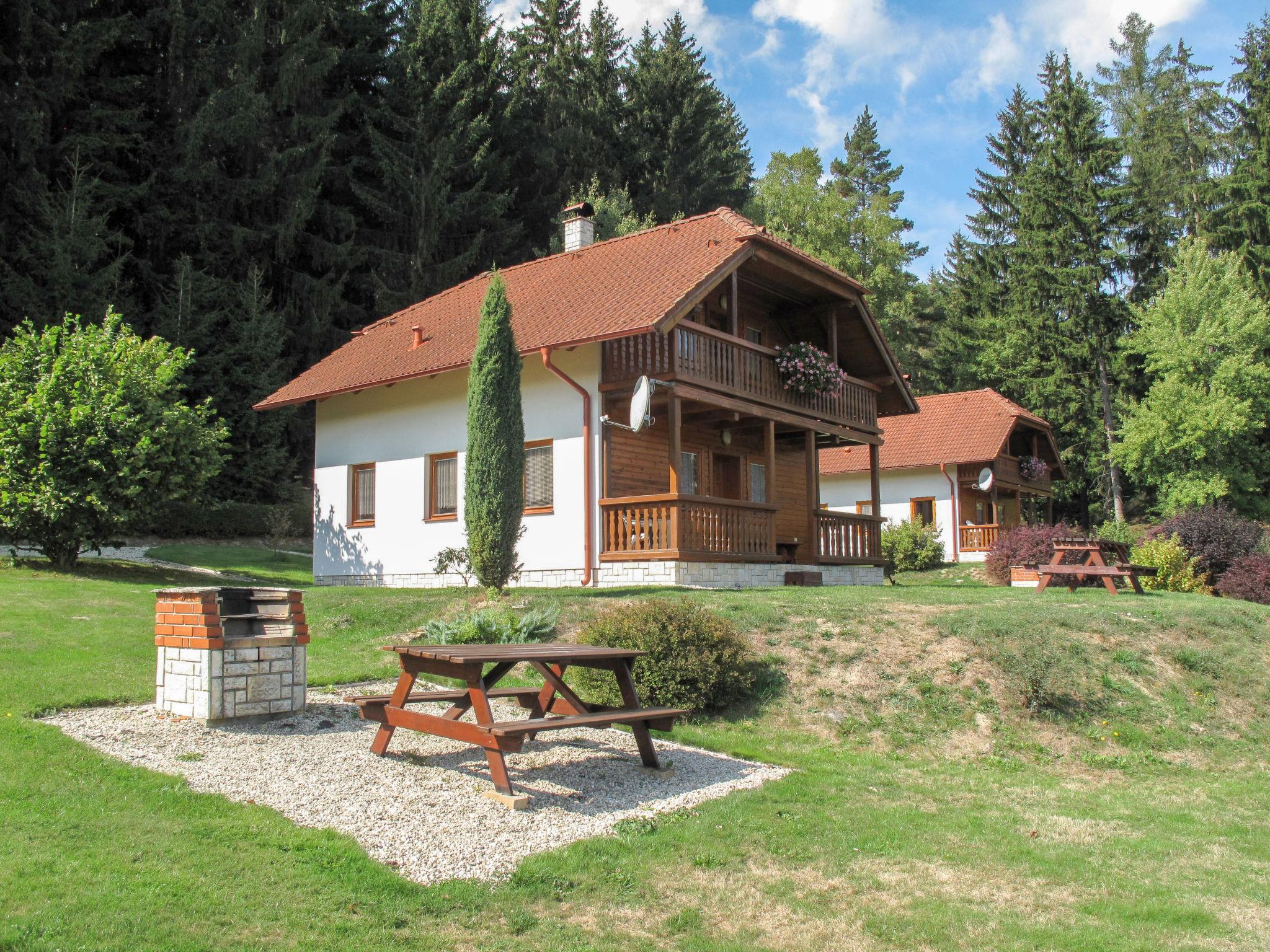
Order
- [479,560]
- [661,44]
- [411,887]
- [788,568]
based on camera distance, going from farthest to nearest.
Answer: [661,44], [788,568], [479,560], [411,887]

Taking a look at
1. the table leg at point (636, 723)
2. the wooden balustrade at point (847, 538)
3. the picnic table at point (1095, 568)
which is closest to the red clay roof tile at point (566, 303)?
the wooden balustrade at point (847, 538)

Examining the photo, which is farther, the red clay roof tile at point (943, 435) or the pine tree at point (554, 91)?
the pine tree at point (554, 91)

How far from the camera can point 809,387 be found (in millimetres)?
18750

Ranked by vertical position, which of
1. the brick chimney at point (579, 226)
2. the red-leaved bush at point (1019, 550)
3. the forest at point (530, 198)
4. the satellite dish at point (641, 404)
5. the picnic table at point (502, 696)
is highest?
the forest at point (530, 198)

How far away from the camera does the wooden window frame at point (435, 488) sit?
59.5ft

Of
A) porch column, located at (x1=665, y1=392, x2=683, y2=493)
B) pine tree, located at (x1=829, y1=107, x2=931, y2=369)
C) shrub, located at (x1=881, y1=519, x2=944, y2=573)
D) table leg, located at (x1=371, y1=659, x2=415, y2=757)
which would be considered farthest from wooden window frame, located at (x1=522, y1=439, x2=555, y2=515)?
pine tree, located at (x1=829, y1=107, x2=931, y2=369)

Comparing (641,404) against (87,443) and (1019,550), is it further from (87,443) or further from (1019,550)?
(1019,550)

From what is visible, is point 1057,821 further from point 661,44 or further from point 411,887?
point 661,44

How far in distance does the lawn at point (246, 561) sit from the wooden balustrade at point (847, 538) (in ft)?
32.2

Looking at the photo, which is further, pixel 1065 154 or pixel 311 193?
pixel 1065 154

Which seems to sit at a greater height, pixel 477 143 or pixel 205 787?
pixel 477 143

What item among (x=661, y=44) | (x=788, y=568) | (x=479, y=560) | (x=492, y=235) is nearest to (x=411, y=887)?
(x=479, y=560)

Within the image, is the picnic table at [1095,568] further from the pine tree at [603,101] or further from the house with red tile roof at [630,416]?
the pine tree at [603,101]

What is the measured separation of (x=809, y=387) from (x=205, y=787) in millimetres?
14454
